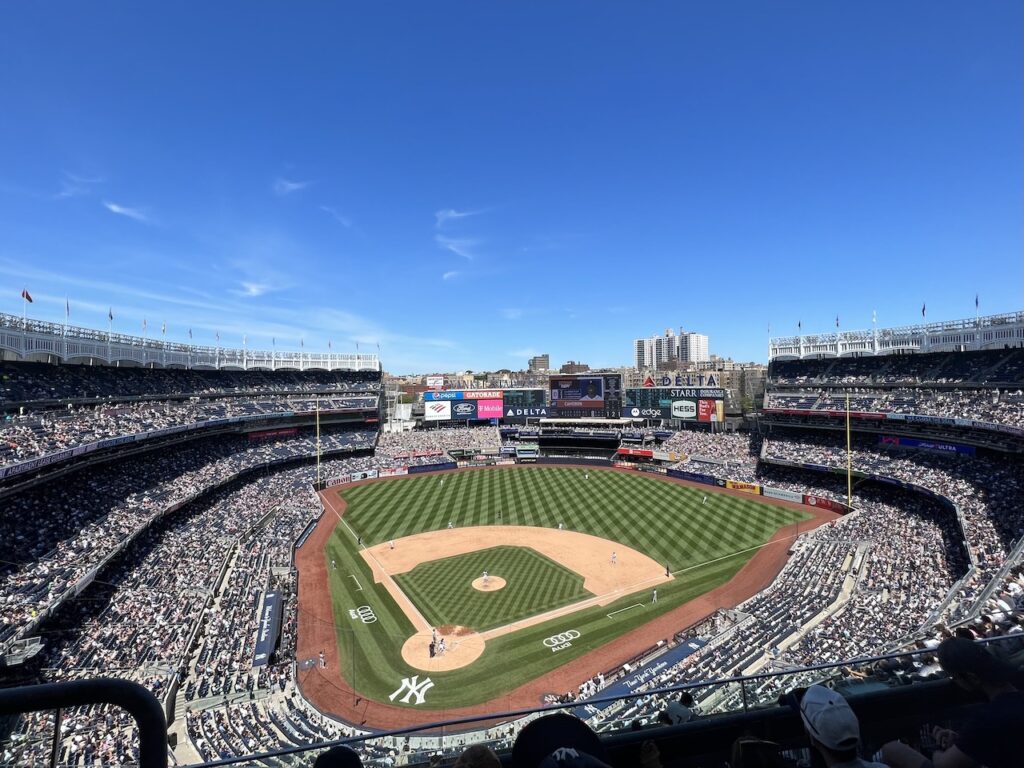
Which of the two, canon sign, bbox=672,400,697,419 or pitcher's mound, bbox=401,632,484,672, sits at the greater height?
canon sign, bbox=672,400,697,419

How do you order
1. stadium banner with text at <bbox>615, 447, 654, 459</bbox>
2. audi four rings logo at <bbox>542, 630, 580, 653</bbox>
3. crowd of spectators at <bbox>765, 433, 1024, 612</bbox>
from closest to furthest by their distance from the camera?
audi four rings logo at <bbox>542, 630, 580, 653</bbox> < crowd of spectators at <bbox>765, 433, 1024, 612</bbox> < stadium banner with text at <bbox>615, 447, 654, 459</bbox>

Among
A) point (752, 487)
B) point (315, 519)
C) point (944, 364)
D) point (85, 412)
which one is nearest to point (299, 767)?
point (315, 519)

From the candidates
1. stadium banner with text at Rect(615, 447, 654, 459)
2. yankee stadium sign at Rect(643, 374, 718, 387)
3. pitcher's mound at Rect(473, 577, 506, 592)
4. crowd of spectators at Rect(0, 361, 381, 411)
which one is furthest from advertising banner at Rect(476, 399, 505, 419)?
pitcher's mound at Rect(473, 577, 506, 592)

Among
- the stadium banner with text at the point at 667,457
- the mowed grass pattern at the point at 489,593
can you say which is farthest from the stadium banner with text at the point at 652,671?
the stadium banner with text at the point at 667,457

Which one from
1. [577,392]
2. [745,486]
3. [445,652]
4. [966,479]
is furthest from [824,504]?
[577,392]

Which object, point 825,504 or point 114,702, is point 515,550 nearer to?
point 825,504

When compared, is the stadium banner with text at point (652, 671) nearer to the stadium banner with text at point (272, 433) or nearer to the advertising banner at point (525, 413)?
the stadium banner with text at point (272, 433)

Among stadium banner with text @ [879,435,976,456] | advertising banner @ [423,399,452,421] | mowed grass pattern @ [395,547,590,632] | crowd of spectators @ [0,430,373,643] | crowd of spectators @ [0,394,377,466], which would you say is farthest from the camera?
advertising banner @ [423,399,452,421]

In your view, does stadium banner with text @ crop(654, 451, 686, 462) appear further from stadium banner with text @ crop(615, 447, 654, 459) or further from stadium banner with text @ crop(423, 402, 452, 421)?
stadium banner with text @ crop(423, 402, 452, 421)
